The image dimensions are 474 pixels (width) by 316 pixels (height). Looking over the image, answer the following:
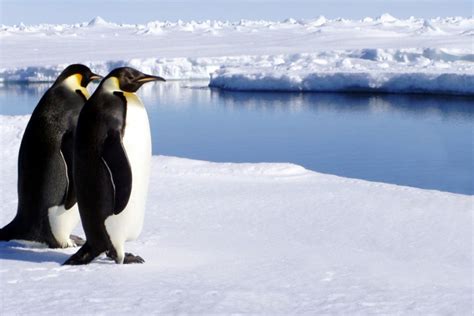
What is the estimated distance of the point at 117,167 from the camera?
2672 millimetres

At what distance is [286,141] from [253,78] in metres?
9.38

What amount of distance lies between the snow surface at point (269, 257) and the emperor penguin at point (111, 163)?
0.11 meters

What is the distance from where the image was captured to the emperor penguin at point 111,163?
8.75ft

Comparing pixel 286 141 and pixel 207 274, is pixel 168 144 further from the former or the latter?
pixel 207 274

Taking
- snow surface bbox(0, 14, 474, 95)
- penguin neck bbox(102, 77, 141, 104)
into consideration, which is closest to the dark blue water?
snow surface bbox(0, 14, 474, 95)

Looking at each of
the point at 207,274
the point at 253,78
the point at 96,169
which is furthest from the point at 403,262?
the point at 253,78

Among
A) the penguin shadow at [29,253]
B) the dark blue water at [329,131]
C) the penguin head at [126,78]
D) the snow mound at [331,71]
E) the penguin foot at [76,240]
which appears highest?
the penguin head at [126,78]

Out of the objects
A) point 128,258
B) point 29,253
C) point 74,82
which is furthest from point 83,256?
point 74,82

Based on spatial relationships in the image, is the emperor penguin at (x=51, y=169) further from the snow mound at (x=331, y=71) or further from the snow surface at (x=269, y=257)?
the snow mound at (x=331, y=71)

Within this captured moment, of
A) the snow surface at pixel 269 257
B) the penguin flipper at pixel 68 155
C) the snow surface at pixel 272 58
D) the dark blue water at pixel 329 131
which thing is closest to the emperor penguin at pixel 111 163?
the snow surface at pixel 269 257

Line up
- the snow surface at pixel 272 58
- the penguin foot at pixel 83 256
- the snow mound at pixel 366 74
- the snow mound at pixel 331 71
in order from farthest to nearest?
the snow surface at pixel 272 58
the snow mound at pixel 331 71
the snow mound at pixel 366 74
the penguin foot at pixel 83 256

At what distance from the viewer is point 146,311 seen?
2.03 metres

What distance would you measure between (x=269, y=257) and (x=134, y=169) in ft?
1.98

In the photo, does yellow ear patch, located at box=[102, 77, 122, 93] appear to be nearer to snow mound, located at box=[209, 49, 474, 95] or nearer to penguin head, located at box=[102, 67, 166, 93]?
penguin head, located at box=[102, 67, 166, 93]
